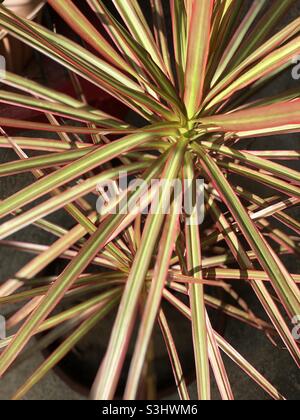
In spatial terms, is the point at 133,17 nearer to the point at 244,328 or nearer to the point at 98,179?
the point at 98,179

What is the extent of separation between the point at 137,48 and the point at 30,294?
35cm

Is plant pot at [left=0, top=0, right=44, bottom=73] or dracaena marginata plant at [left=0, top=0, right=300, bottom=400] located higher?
plant pot at [left=0, top=0, right=44, bottom=73]

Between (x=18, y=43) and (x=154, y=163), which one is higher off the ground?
(x=18, y=43)

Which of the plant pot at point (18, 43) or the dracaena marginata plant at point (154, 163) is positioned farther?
the plant pot at point (18, 43)

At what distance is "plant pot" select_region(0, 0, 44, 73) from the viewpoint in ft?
2.86

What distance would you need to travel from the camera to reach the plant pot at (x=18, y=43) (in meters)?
0.87

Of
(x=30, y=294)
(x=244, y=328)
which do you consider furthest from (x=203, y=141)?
(x=244, y=328)

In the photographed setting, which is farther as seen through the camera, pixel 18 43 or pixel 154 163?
pixel 18 43

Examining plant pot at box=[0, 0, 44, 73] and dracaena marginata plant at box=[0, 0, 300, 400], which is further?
plant pot at box=[0, 0, 44, 73]

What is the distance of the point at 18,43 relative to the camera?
101 cm

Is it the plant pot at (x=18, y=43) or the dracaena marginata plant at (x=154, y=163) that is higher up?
the plant pot at (x=18, y=43)

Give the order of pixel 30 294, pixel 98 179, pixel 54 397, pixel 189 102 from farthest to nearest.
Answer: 1. pixel 54 397
2. pixel 30 294
3. pixel 189 102
4. pixel 98 179
